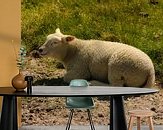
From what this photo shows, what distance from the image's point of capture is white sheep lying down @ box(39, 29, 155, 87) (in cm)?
515

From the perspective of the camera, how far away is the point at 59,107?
5359mm

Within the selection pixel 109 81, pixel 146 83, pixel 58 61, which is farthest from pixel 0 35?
pixel 146 83

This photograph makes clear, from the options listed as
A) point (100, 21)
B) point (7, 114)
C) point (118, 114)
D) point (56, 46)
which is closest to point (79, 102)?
point (118, 114)

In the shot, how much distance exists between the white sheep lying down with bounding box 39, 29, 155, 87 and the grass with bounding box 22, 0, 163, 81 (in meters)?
0.18

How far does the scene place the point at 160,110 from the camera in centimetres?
539

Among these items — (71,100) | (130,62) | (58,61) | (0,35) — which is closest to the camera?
(71,100)

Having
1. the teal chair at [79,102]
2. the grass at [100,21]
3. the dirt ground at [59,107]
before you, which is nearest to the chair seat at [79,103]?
the teal chair at [79,102]

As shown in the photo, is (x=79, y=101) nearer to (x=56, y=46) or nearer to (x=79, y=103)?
(x=79, y=103)

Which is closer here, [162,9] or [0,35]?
[0,35]

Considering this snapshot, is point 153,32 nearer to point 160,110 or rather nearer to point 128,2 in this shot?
point 128,2

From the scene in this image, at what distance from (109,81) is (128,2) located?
3.42ft

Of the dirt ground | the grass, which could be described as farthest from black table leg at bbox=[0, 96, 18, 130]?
the grass

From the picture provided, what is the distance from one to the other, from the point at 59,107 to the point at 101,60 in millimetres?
713

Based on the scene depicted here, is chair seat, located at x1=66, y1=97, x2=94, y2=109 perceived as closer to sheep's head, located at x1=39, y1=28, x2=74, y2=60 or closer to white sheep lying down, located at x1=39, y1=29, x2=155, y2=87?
white sheep lying down, located at x1=39, y1=29, x2=155, y2=87
